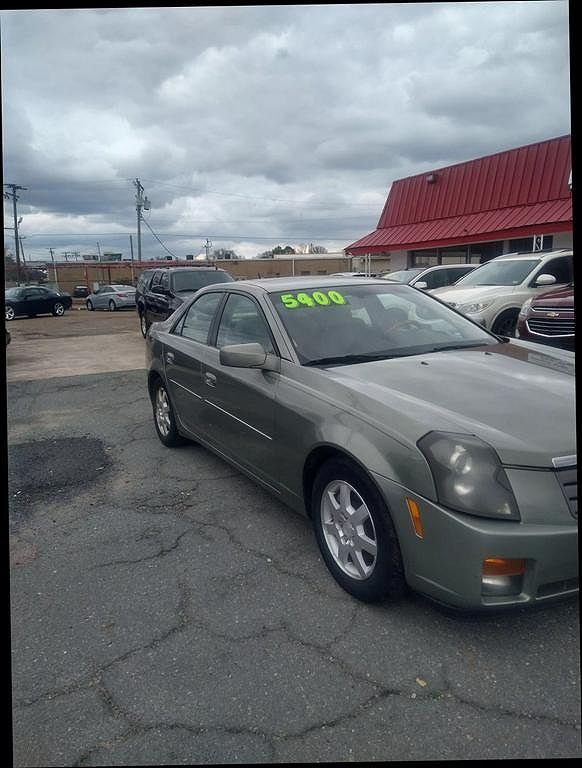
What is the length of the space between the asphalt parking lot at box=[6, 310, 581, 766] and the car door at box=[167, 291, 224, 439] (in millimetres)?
826

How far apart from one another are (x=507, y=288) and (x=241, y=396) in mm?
7241

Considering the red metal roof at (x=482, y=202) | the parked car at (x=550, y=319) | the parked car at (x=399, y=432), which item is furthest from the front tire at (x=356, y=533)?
the red metal roof at (x=482, y=202)

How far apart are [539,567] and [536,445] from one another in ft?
1.56

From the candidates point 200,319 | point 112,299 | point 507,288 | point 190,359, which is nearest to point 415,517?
point 190,359

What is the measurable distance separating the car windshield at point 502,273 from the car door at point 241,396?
715cm

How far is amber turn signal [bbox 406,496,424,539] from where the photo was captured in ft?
7.65

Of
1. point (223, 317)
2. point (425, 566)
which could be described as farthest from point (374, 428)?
point (223, 317)

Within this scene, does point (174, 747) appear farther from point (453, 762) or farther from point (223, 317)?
point (223, 317)

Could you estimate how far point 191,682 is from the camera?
2.29 m

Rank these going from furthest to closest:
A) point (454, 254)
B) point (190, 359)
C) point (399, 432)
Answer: point (454, 254) → point (190, 359) → point (399, 432)

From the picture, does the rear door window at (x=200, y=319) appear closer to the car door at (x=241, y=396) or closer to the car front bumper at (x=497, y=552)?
the car door at (x=241, y=396)

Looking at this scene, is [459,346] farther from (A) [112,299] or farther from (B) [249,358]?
(A) [112,299]

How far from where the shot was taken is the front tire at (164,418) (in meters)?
5.13

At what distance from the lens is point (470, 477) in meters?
2.25
